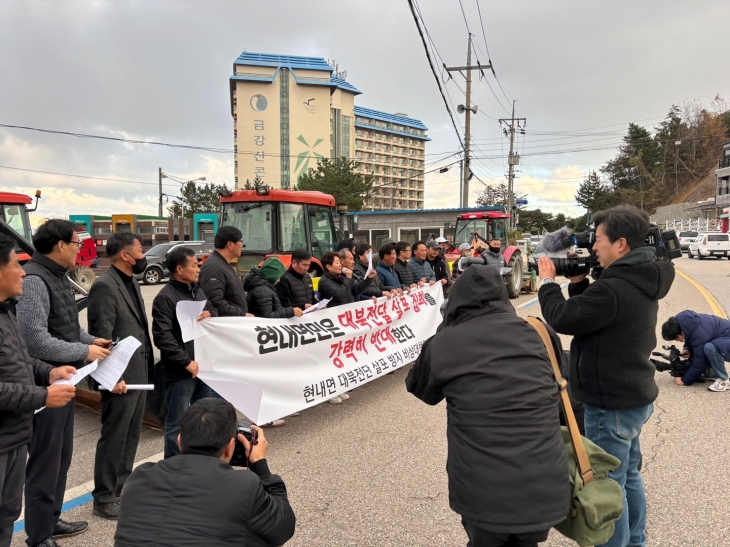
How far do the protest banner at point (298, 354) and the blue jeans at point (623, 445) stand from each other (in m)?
1.98

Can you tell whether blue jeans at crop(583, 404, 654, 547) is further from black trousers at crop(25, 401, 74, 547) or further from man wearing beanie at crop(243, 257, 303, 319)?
man wearing beanie at crop(243, 257, 303, 319)

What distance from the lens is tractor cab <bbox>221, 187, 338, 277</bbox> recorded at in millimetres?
9398

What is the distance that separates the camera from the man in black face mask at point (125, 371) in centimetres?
334

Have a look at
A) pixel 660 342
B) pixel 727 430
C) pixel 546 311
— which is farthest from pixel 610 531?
pixel 660 342

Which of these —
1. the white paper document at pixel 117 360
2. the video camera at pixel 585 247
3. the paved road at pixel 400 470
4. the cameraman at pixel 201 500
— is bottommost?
the paved road at pixel 400 470

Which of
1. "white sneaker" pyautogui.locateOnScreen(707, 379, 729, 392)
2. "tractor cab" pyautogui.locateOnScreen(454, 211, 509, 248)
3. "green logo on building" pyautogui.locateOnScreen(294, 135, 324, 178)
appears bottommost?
"white sneaker" pyautogui.locateOnScreen(707, 379, 729, 392)

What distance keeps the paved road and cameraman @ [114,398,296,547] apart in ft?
3.45

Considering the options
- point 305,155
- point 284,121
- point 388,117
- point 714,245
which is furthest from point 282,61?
point 714,245

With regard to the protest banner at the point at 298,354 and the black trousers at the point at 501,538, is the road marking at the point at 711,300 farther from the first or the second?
the black trousers at the point at 501,538

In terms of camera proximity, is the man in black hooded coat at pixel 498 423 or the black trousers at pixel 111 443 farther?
the black trousers at pixel 111 443

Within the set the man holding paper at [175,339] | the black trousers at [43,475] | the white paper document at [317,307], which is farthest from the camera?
the white paper document at [317,307]

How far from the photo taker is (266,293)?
16.8 feet

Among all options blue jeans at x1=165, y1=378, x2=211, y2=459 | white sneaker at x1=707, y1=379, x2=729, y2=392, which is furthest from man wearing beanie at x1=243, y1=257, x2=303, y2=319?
white sneaker at x1=707, y1=379, x2=729, y2=392

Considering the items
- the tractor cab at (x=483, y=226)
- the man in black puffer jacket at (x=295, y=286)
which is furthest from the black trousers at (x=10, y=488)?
the tractor cab at (x=483, y=226)
